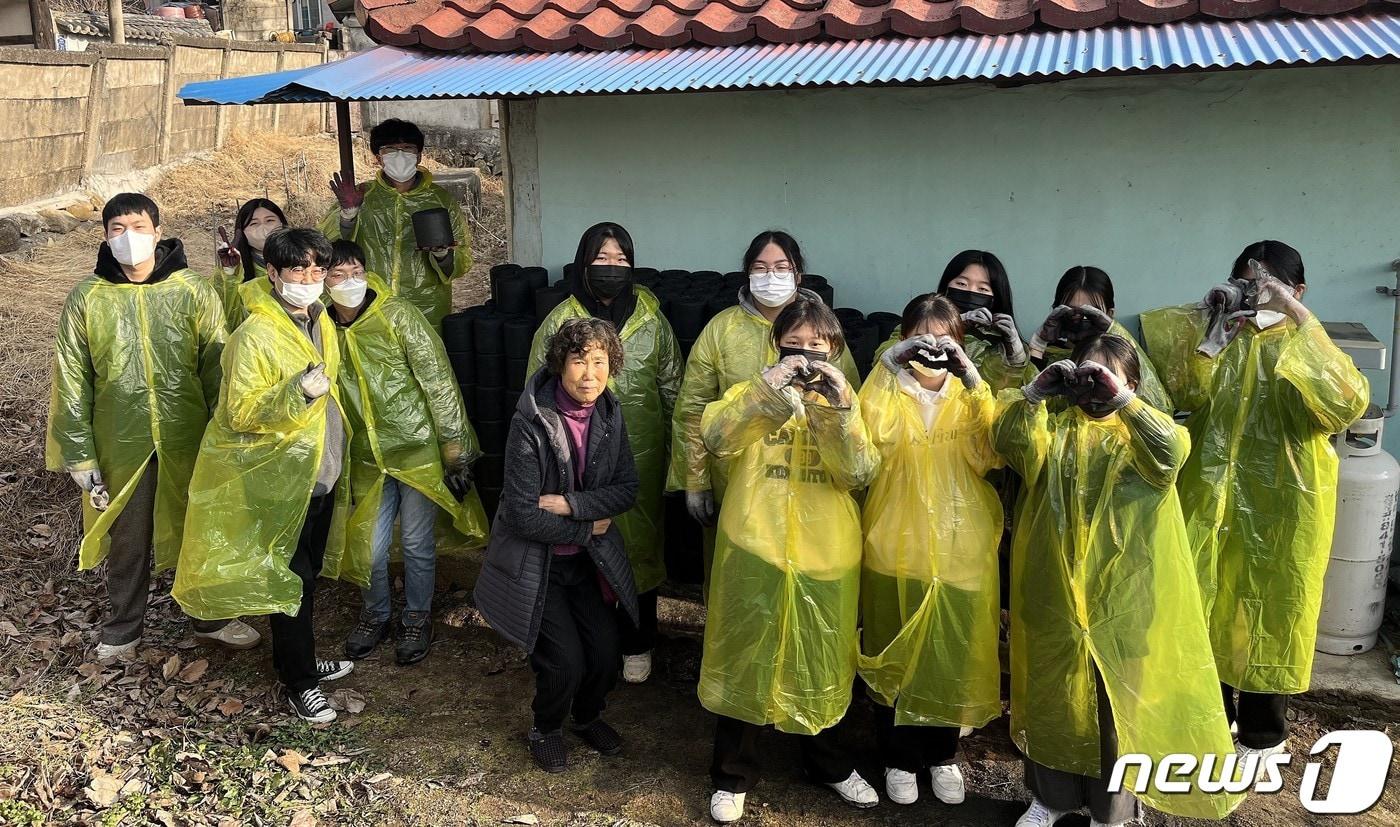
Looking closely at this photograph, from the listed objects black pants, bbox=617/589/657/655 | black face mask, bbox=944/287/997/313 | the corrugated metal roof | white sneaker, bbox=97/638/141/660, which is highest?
the corrugated metal roof

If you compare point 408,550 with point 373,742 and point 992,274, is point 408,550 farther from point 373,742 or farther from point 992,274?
point 992,274

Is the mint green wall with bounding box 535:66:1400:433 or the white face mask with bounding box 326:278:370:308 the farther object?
the mint green wall with bounding box 535:66:1400:433

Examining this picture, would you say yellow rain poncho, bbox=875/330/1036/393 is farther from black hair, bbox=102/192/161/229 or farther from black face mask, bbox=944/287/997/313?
black hair, bbox=102/192/161/229

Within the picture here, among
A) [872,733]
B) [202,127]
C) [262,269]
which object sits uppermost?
[202,127]

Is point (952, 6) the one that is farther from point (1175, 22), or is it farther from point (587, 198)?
point (587, 198)

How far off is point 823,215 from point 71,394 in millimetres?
3354

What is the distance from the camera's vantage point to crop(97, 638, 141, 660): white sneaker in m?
4.75

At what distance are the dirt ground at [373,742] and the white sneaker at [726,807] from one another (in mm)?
76

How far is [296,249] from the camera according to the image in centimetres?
406

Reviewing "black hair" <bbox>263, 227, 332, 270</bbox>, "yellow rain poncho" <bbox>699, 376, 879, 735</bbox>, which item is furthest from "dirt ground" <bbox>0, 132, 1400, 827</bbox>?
"black hair" <bbox>263, 227, 332, 270</bbox>

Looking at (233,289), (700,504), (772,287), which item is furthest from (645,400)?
(233,289)

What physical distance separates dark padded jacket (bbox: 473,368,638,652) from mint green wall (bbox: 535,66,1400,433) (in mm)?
2009

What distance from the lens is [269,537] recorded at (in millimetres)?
4168

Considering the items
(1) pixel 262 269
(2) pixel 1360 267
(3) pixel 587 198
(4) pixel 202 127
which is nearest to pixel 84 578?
(1) pixel 262 269
